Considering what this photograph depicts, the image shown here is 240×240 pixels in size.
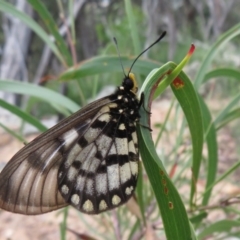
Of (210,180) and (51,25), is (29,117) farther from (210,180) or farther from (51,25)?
(210,180)

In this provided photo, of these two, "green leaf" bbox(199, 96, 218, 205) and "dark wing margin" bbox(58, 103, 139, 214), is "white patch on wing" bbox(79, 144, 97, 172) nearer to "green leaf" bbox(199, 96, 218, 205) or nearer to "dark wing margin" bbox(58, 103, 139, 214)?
"dark wing margin" bbox(58, 103, 139, 214)

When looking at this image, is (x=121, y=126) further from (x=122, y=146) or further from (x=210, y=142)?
(x=210, y=142)

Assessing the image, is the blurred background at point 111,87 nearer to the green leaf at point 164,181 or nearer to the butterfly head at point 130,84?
the butterfly head at point 130,84

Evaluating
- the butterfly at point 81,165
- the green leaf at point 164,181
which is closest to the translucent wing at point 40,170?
the butterfly at point 81,165

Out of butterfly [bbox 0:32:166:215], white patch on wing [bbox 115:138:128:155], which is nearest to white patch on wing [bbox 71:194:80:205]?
butterfly [bbox 0:32:166:215]

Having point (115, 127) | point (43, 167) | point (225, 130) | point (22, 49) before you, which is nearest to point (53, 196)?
point (43, 167)

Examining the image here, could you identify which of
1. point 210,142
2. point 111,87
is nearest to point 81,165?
point 210,142

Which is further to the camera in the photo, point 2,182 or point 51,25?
point 51,25

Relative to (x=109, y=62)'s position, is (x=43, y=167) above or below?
below
